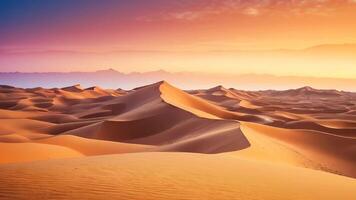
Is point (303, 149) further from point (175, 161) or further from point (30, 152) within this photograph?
point (30, 152)

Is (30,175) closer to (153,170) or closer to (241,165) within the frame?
(153,170)

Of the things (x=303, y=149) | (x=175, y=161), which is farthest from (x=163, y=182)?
(x=303, y=149)

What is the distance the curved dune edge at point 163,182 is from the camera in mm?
6312

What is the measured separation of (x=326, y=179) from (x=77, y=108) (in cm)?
5876

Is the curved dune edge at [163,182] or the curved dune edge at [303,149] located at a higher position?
the curved dune edge at [303,149]

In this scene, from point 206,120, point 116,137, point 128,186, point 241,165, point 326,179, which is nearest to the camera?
point 128,186

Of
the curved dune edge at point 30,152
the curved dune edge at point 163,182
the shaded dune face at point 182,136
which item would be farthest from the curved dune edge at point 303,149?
the curved dune edge at point 30,152

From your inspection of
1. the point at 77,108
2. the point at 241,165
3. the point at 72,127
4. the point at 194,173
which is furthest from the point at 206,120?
the point at 77,108

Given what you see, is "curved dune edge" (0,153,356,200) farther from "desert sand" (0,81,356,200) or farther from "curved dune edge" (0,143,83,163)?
"curved dune edge" (0,143,83,163)

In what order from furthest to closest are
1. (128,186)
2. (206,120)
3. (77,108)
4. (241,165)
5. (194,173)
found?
(77,108) < (206,120) < (241,165) < (194,173) < (128,186)

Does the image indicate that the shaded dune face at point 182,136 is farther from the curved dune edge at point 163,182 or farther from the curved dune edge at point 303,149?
the curved dune edge at point 163,182

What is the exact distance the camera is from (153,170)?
8633mm

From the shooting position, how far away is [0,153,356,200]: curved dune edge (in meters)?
6.31

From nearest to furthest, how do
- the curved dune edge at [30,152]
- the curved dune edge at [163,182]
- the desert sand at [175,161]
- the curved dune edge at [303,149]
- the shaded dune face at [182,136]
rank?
the curved dune edge at [163,182] → the desert sand at [175,161] → the curved dune edge at [30,152] → the curved dune edge at [303,149] → the shaded dune face at [182,136]
